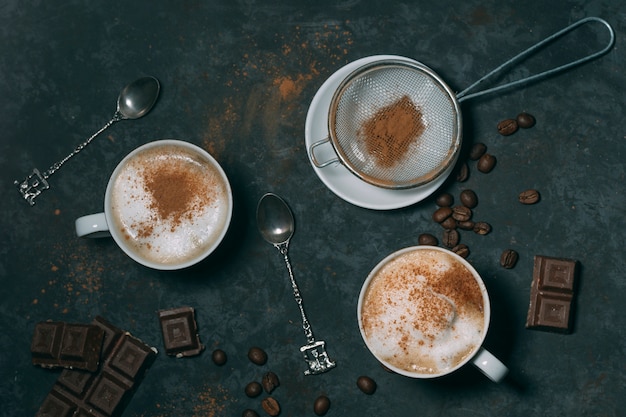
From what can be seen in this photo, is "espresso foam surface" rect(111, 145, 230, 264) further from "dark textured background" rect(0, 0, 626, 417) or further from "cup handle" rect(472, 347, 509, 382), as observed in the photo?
"cup handle" rect(472, 347, 509, 382)

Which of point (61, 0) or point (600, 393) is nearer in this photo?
point (600, 393)

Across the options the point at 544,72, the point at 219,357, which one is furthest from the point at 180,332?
the point at 544,72

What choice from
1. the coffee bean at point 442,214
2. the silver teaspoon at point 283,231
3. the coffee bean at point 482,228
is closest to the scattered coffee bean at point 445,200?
the coffee bean at point 442,214

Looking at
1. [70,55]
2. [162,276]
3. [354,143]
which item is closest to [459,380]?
[354,143]

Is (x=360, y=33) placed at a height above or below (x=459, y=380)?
above

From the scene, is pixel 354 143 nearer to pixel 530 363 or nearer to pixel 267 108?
pixel 267 108

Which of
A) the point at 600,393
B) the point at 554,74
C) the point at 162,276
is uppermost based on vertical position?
the point at 554,74

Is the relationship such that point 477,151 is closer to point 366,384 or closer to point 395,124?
point 395,124
